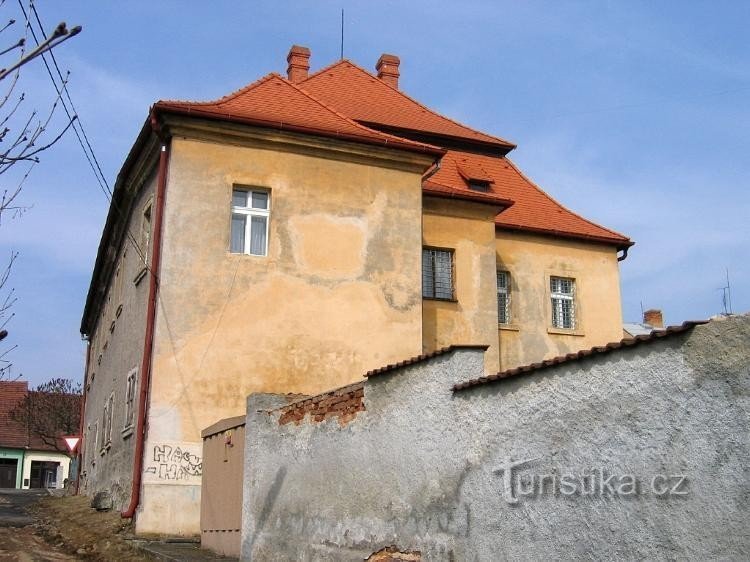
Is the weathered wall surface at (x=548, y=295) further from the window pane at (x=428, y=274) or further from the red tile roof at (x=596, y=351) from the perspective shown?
the red tile roof at (x=596, y=351)

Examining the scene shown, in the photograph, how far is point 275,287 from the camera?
15211mm

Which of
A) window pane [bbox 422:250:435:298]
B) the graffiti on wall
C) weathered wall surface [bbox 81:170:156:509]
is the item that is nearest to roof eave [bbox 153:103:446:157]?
weathered wall surface [bbox 81:170:156:509]

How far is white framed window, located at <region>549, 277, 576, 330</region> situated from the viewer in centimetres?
2116

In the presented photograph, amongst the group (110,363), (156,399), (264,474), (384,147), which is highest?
(384,147)

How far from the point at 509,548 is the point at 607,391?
151 cm

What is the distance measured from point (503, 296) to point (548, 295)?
1.29m

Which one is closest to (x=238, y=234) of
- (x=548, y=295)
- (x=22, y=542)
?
(x=22, y=542)

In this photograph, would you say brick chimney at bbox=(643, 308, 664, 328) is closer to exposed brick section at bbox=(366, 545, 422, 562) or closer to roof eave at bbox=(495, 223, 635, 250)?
roof eave at bbox=(495, 223, 635, 250)

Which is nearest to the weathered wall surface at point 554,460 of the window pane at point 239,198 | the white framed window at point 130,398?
the white framed window at point 130,398

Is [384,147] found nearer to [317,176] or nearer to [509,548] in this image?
[317,176]

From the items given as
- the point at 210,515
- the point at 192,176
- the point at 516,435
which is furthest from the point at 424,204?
the point at 516,435

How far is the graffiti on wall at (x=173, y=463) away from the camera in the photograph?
13648 millimetres

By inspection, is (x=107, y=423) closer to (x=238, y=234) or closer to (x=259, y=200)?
(x=238, y=234)

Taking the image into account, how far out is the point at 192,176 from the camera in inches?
592
